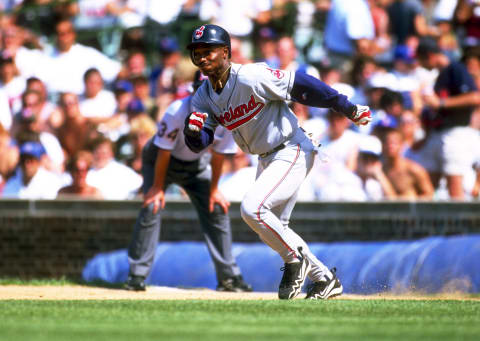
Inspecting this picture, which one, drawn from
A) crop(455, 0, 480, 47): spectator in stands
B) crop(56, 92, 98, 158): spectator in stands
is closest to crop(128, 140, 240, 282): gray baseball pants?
crop(56, 92, 98, 158): spectator in stands

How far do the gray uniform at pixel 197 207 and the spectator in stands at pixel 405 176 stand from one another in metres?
2.90

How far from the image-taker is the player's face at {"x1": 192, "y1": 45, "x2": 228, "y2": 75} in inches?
257

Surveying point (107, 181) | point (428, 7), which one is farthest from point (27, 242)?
point (428, 7)

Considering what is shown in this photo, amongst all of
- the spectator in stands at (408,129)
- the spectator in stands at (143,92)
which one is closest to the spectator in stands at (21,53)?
the spectator in stands at (143,92)

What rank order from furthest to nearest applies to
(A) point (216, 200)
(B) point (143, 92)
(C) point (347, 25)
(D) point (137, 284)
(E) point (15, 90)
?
(E) point (15, 90), (C) point (347, 25), (B) point (143, 92), (A) point (216, 200), (D) point (137, 284)

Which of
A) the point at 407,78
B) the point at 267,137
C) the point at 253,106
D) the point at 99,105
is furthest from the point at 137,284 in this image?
the point at 407,78

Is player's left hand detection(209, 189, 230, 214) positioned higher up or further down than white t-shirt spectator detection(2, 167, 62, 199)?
higher up

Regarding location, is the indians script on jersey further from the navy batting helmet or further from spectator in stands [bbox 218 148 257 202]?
spectator in stands [bbox 218 148 257 202]

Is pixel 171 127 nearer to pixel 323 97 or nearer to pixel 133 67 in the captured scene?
pixel 323 97

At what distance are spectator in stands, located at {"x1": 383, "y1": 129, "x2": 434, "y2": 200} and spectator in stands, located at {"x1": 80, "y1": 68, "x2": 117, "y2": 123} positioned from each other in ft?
13.1

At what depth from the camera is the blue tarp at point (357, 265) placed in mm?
8828

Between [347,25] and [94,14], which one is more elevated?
[347,25]

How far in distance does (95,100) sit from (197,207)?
4.52 meters

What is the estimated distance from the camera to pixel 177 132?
26.7 feet
